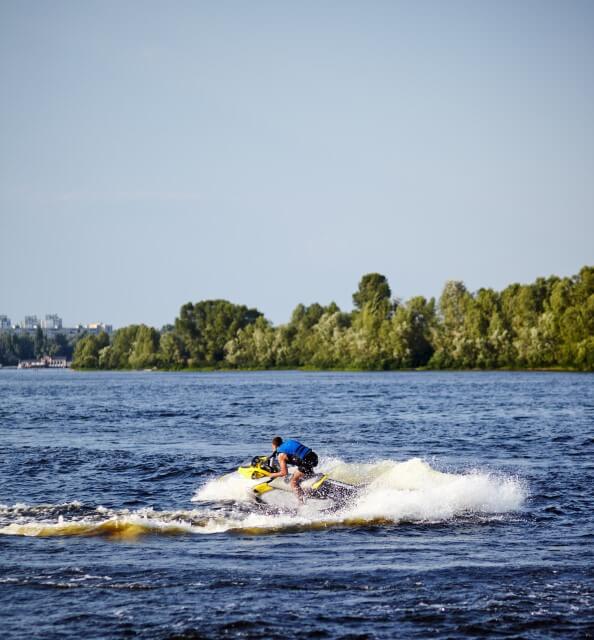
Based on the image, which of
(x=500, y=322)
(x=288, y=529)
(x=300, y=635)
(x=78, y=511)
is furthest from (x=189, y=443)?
(x=500, y=322)

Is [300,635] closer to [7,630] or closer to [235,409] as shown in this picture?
[7,630]

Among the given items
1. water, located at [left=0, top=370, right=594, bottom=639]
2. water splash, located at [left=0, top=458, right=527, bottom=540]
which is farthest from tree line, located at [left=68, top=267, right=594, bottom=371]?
water splash, located at [left=0, top=458, right=527, bottom=540]

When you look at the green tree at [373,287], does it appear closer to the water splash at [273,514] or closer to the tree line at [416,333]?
the tree line at [416,333]

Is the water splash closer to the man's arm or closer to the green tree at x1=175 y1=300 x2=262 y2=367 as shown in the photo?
the man's arm

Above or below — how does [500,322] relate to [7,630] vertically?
above

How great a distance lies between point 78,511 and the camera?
22734mm

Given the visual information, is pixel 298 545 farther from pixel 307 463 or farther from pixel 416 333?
pixel 416 333

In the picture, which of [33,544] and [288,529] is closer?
[33,544]

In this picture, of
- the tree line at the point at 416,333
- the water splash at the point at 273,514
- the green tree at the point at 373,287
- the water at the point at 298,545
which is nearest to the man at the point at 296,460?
the water splash at the point at 273,514

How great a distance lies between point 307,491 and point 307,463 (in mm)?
719

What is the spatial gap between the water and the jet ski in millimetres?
409

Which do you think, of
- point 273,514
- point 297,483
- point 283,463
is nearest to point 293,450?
point 283,463

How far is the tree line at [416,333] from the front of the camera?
124m

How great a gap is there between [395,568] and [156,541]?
17.5 feet
